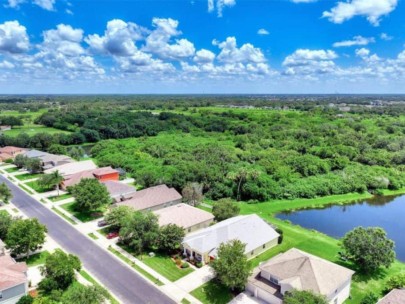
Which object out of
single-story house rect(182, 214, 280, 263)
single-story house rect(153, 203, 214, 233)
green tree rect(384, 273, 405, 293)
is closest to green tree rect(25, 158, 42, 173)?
single-story house rect(153, 203, 214, 233)

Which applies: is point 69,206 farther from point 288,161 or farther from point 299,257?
point 288,161

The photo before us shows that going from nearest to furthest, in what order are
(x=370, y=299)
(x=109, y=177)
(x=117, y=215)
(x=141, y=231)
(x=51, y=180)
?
(x=370, y=299) < (x=141, y=231) < (x=117, y=215) < (x=51, y=180) < (x=109, y=177)

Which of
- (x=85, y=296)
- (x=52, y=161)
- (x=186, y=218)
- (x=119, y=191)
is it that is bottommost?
(x=52, y=161)

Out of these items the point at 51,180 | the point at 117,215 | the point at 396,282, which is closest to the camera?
the point at 396,282

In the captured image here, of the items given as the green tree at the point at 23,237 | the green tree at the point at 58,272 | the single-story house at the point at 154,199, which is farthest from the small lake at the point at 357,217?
the green tree at the point at 23,237

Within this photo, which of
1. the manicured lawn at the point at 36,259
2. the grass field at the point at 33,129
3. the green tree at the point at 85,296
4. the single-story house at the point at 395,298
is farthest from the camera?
the grass field at the point at 33,129

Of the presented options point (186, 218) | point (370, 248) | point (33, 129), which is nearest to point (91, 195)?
point (186, 218)

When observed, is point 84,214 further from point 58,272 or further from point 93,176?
point 58,272

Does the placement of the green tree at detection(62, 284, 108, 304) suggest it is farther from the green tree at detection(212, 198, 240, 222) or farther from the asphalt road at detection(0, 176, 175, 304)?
the green tree at detection(212, 198, 240, 222)

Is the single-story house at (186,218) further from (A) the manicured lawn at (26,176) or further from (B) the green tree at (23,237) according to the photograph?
(A) the manicured lawn at (26,176)
